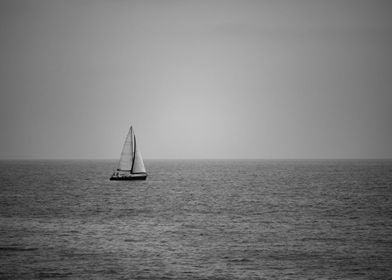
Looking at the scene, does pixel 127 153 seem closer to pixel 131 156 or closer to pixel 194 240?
pixel 131 156

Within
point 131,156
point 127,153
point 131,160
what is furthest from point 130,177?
point 127,153

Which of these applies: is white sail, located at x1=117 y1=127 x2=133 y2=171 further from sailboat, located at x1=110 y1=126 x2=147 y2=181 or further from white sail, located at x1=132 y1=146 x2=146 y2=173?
white sail, located at x1=132 y1=146 x2=146 y2=173

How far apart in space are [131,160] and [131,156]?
1.83 metres

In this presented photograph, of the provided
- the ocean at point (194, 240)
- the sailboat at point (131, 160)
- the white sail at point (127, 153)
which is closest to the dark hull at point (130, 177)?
the sailboat at point (131, 160)

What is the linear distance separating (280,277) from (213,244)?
12391 mm

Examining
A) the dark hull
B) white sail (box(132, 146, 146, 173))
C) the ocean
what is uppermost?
white sail (box(132, 146, 146, 173))

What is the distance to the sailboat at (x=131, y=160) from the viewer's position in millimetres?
125069

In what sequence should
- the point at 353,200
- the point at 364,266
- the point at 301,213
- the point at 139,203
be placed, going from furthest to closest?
the point at 353,200 < the point at 139,203 < the point at 301,213 < the point at 364,266

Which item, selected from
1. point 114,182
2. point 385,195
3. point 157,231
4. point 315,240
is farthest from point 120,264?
point 114,182

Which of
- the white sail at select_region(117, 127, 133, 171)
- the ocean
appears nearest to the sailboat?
the white sail at select_region(117, 127, 133, 171)

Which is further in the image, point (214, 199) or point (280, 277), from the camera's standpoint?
point (214, 199)

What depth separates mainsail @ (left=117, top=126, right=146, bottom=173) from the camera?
12488 cm

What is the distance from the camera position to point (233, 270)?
134 ft

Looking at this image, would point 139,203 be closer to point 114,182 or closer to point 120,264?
point 120,264
